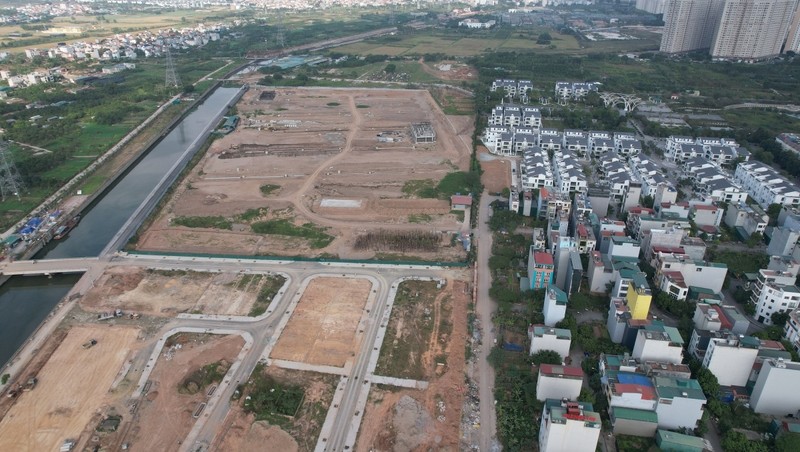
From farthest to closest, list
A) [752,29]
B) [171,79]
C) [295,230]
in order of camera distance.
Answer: [752,29] → [171,79] → [295,230]

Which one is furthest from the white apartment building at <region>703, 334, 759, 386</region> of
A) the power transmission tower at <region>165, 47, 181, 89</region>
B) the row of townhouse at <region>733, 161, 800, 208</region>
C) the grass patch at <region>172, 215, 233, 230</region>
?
the power transmission tower at <region>165, 47, 181, 89</region>

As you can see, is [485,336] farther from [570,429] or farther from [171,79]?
[171,79]

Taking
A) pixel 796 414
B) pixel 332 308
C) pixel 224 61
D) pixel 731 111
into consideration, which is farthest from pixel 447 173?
pixel 224 61

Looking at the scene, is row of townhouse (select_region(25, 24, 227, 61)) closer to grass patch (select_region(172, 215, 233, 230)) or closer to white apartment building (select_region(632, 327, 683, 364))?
grass patch (select_region(172, 215, 233, 230))

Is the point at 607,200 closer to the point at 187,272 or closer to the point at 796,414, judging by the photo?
the point at 796,414

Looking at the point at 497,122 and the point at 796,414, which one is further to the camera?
the point at 497,122

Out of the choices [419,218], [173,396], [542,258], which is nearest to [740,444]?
[542,258]

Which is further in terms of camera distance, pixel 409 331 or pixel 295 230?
pixel 295 230
